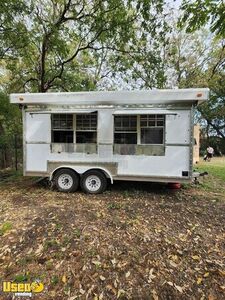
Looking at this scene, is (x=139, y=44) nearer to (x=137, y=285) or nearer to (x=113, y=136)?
(x=113, y=136)

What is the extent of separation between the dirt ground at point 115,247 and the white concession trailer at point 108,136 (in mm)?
837

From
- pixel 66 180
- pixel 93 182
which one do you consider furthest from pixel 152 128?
pixel 66 180

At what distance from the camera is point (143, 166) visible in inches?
264

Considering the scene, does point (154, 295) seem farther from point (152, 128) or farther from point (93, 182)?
point (152, 128)

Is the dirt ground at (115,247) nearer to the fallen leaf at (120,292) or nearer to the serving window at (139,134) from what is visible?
the fallen leaf at (120,292)

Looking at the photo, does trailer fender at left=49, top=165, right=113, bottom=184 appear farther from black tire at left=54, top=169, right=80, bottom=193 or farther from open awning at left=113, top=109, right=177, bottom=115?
open awning at left=113, top=109, right=177, bottom=115

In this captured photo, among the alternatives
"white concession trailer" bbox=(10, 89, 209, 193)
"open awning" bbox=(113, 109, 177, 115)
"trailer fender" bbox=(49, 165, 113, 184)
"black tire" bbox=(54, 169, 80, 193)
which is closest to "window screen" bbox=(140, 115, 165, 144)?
"white concession trailer" bbox=(10, 89, 209, 193)

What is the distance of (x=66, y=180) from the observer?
7188 millimetres

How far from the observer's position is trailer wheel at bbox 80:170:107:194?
6973 millimetres

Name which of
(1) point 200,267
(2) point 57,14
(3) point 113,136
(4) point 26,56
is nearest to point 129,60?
(2) point 57,14

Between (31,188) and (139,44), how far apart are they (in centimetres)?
783

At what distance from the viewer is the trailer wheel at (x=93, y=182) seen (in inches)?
275

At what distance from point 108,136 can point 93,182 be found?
137cm

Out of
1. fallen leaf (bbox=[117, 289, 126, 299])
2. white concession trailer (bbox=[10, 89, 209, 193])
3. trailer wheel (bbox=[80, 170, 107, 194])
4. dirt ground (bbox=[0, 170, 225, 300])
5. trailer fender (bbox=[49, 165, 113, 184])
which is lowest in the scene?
fallen leaf (bbox=[117, 289, 126, 299])
